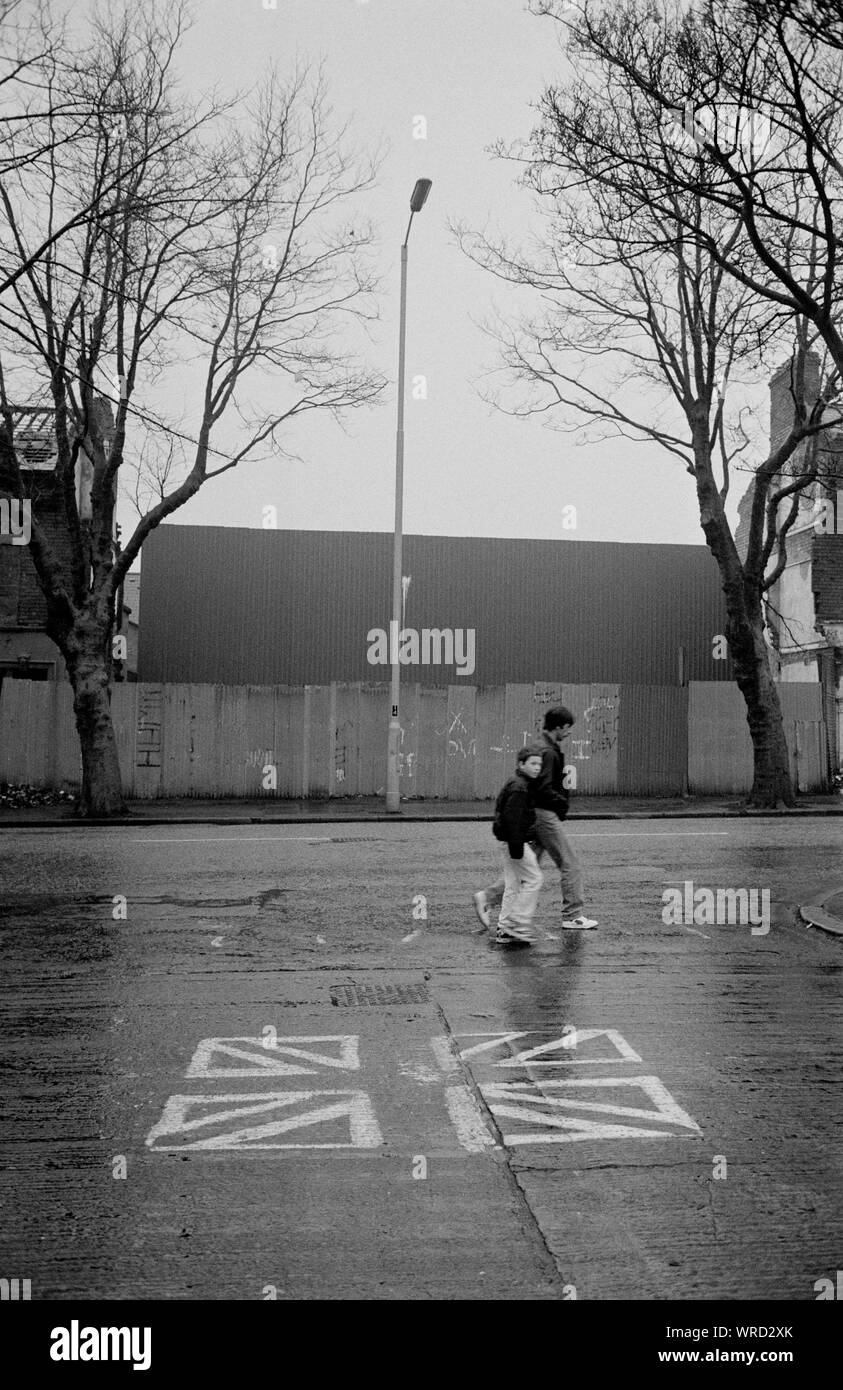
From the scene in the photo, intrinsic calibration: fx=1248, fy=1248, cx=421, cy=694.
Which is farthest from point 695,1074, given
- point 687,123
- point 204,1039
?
point 687,123

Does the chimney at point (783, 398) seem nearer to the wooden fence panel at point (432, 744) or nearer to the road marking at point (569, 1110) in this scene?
the wooden fence panel at point (432, 744)

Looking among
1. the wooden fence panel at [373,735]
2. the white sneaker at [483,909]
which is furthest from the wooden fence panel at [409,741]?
the white sneaker at [483,909]

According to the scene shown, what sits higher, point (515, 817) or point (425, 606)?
point (425, 606)

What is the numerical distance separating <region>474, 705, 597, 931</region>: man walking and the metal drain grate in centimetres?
227

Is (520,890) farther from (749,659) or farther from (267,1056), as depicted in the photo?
(749,659)

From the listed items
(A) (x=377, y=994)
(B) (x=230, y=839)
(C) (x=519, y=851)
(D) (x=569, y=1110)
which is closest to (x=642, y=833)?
(B) (x=230, y=839)

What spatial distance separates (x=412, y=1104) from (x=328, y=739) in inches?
817

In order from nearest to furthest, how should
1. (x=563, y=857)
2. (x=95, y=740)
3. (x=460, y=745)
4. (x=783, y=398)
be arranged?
(x=563, y=857)
(x=95, y=740)
(x=460, y=745)
(x=783, y=398)

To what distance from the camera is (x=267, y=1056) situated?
22.0 ft

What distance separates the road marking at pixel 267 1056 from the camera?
6418 millimetres

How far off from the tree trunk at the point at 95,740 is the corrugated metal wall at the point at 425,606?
13.9 meters
